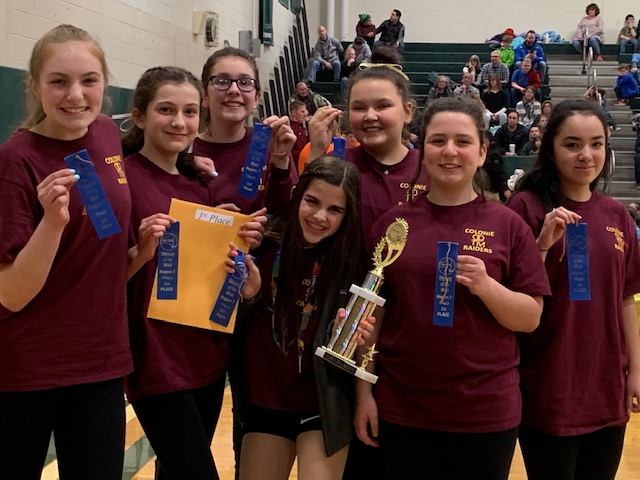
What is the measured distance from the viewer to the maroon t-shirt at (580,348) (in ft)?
6.73

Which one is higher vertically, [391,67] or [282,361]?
[391,67]

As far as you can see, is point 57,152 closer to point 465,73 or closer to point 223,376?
point 223,376

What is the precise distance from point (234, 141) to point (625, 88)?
11649 millimetres

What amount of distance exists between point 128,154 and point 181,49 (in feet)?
19.4

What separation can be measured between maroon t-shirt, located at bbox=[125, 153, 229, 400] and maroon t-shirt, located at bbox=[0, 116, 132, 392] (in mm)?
154

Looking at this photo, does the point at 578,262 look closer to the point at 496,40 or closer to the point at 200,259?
the point at 200,259

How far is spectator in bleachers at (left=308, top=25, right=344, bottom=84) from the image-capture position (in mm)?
13305

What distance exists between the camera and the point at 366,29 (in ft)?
47.2

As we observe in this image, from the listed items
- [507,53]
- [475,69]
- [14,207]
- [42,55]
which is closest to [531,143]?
[475,69]

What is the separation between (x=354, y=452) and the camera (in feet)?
7.35

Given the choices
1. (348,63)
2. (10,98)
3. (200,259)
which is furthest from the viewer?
(348,63)

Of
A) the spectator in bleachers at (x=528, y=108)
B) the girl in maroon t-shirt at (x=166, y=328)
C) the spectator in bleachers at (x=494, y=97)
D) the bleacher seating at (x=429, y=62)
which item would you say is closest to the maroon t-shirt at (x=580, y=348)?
the girl in maroon t-shirt at (x=166, y=328)

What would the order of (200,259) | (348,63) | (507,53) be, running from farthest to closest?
(507,53), (348,63), (200,259)

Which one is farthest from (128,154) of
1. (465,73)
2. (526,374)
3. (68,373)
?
(465,73)
